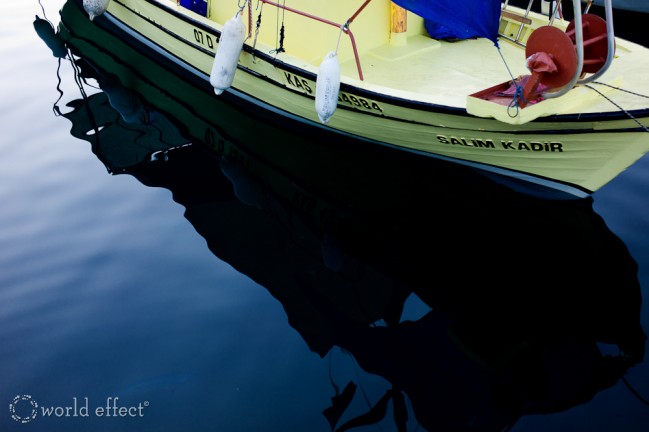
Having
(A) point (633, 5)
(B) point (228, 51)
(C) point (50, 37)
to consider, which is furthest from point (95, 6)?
(A) point (633, 5)

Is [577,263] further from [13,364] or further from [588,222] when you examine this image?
[13,364]

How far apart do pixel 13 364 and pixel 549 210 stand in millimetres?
6859

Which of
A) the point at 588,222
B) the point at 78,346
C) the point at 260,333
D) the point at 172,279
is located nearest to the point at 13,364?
the point at 78,346

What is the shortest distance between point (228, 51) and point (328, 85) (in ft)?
6.18

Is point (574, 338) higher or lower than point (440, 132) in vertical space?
lower

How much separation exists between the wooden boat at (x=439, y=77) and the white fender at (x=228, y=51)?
0.02m

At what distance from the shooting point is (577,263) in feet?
23.7

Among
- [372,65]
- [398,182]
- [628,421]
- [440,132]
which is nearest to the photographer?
[628,421]

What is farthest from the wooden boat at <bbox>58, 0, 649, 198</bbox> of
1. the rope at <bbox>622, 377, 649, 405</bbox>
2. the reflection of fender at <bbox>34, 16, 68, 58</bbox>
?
the rope at <bbox>622, 377, 649, 405</bbox>

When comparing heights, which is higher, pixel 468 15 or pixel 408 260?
pixel 468 15

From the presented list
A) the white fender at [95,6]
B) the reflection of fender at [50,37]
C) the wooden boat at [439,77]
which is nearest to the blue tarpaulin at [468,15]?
the wooden boat at [439,77]

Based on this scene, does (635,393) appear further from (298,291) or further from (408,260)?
(298,291)

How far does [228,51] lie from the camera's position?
845cm

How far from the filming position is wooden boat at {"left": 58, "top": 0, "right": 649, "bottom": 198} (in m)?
6.71
